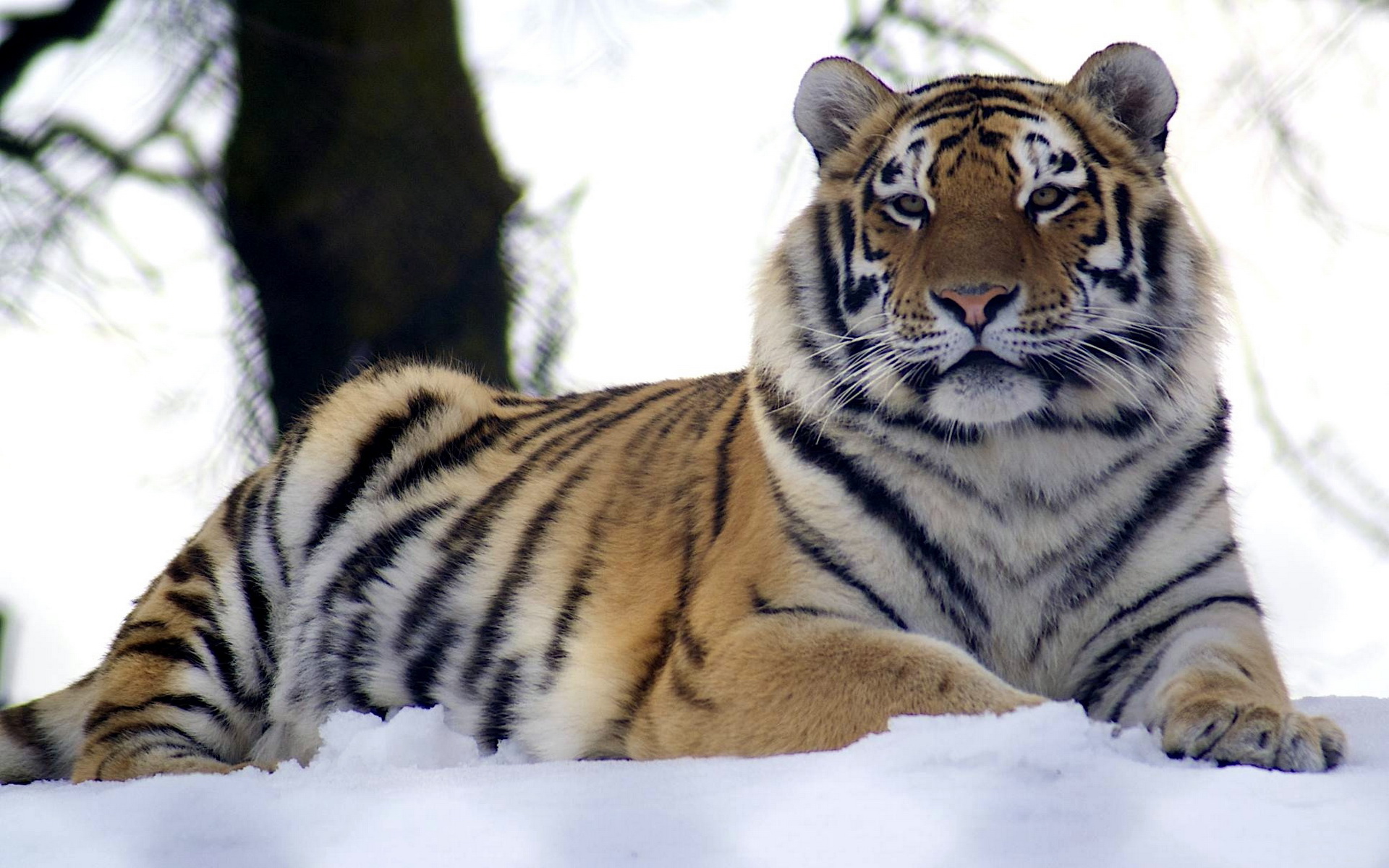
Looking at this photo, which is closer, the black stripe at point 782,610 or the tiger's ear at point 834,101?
the black stripe at point 782,610

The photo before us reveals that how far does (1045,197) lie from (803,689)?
3.15 feet

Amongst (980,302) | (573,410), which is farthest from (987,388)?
(573,410)

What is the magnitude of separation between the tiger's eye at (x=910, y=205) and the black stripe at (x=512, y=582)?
1.07 metres

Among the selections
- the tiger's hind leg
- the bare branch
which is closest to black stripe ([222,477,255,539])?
the tiger's hind leg

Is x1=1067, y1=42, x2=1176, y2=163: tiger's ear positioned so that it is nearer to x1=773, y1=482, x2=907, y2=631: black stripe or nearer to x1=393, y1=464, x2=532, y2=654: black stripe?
x1=773, y1=482, x2=907, y2=631: black stripe

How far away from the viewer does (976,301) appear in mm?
2281

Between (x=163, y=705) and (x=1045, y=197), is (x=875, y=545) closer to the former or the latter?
(x=1045, y=197)

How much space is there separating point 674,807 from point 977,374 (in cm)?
99

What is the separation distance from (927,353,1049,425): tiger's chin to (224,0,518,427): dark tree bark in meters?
2.53

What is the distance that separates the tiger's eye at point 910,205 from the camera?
8.36 feet

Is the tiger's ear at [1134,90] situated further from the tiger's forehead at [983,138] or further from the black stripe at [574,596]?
the black stripe at [574,596]

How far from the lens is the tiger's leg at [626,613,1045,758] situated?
6.87 feet

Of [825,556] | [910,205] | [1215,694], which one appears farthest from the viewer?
[910,205]

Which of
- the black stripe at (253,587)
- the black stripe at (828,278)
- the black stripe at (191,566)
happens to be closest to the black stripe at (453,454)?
the black stripe at (253,587)
